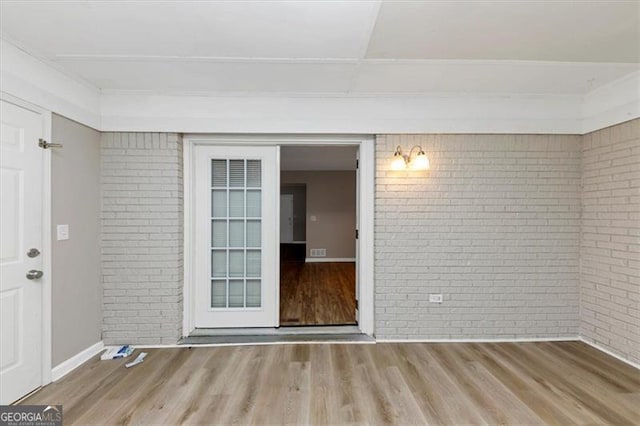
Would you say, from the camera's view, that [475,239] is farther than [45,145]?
Yes

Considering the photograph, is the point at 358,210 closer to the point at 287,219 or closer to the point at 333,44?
the point at 333,44

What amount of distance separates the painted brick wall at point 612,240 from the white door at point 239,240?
3213mm

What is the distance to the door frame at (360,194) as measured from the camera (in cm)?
312

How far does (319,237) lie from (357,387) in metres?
5.56

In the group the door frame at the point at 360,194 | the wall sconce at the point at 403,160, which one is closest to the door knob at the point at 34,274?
the door frame at the point at 360,194

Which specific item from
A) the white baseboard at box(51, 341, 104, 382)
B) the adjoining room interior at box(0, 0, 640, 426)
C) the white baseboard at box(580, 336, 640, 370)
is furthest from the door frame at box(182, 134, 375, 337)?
the white baseboard at box(580, 336, 640, 370)

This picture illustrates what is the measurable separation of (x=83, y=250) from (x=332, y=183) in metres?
5.81

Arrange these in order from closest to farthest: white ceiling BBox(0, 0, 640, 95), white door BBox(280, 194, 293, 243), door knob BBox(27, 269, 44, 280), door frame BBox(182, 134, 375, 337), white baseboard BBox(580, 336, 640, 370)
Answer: white ceiling BBox(0, 0, 640, 95)
door knob BBox(27, 269, 44, 280)
white baseboard BBox(580, 336, 640, 370)
door frame BBox(182, 134, 375, 337)
white door BBox(280, 194, 293, 243)

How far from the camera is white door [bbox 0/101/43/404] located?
2.03 meters

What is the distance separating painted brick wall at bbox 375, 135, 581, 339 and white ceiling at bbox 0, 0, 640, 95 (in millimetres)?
672

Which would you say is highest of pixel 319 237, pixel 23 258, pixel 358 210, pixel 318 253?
pixel 358 210

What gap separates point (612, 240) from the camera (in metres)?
2.78

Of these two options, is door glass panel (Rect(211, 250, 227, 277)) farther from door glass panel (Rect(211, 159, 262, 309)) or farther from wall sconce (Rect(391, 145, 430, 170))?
wall sconce (Rect(391, 145, 430, 170))

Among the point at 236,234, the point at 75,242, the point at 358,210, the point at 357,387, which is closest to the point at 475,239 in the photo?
the point at 358,210
